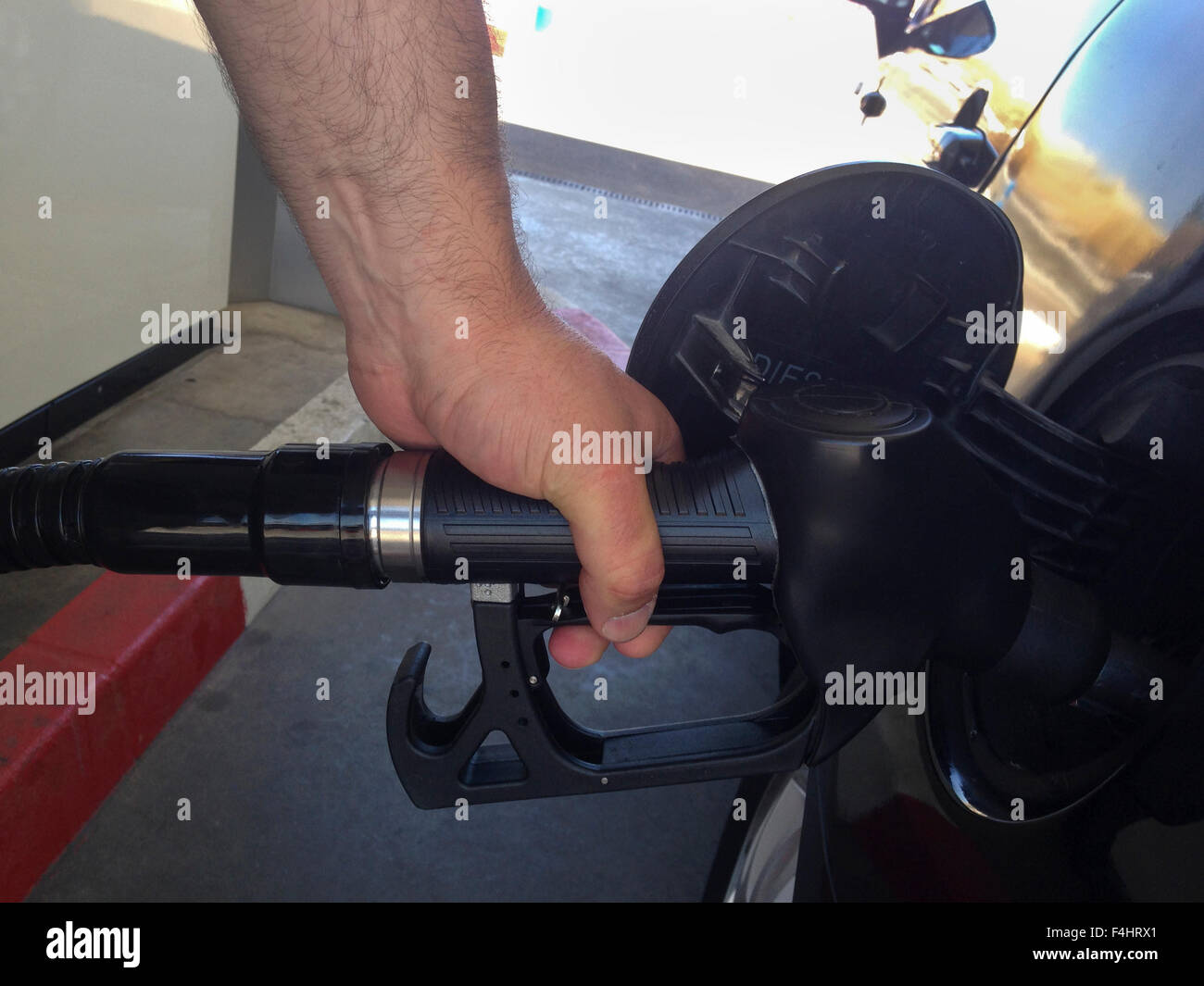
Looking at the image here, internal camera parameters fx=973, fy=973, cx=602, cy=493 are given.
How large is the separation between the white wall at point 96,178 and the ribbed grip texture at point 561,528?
1792 millimetres

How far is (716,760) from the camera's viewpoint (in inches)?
34.3

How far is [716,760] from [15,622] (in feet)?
5.69

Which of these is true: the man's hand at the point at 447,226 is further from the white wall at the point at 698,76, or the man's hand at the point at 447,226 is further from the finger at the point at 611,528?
the white wall at the point at 698,76

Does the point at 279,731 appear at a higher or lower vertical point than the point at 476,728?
lower

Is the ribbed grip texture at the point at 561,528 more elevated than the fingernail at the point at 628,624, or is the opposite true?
the ribbed grip texture at the point at 561,528

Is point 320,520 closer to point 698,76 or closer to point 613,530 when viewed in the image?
point 613,530

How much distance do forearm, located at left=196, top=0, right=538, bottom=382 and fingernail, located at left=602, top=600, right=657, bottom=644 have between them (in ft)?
0.90

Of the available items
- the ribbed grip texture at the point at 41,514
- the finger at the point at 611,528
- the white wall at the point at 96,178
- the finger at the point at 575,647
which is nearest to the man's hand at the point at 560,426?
the finger at the point at 611,528

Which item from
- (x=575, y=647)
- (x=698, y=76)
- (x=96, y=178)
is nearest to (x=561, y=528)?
(x=575, y=647)

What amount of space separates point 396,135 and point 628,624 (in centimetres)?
46

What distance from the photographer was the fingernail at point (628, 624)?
2.78 feet

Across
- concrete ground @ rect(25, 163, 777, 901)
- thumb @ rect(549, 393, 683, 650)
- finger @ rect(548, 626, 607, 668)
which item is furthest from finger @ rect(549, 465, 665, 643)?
concrete ground @ rect(25, 163, 777, 901)
